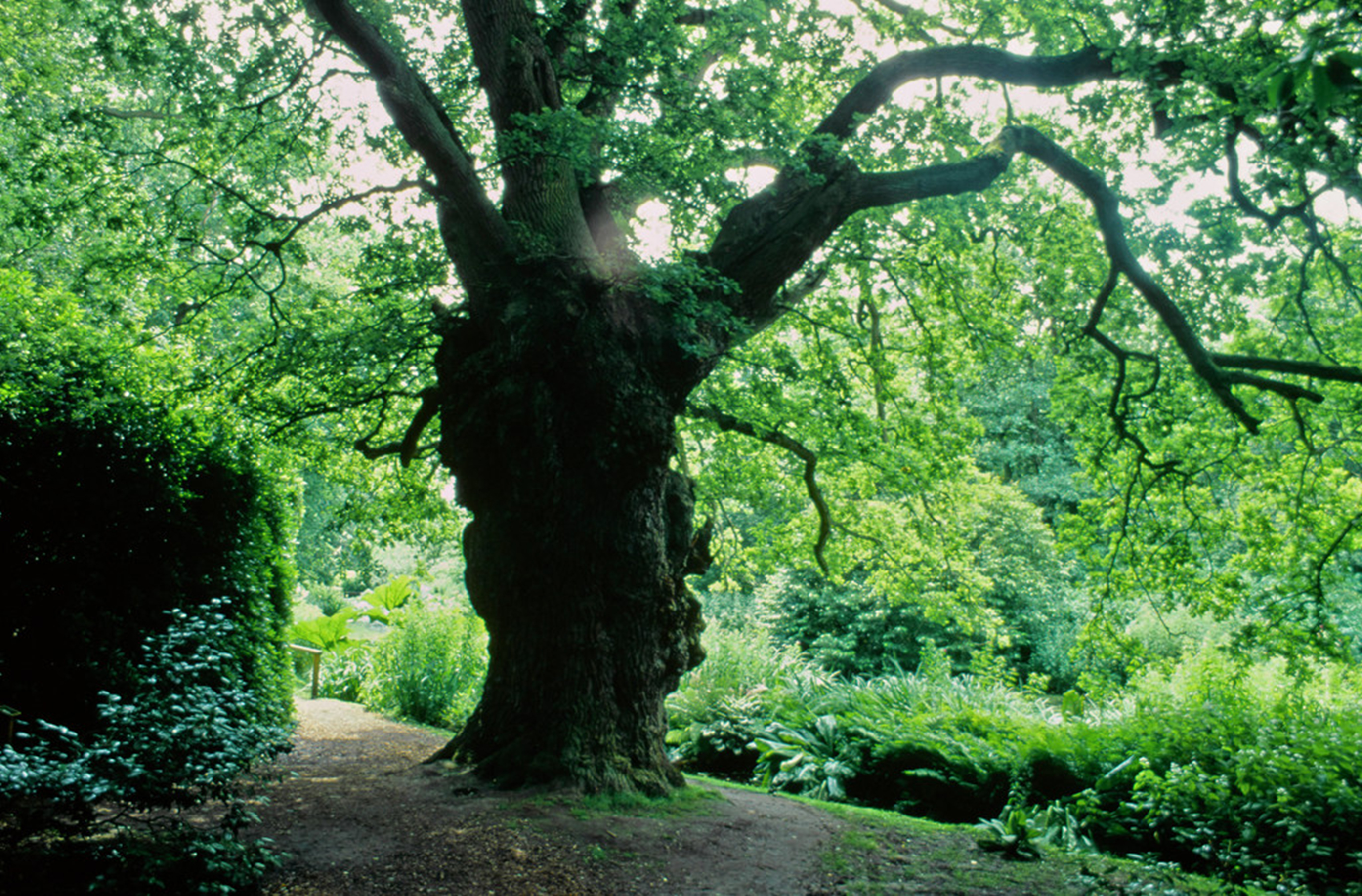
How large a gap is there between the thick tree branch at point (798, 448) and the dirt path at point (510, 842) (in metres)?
3.70

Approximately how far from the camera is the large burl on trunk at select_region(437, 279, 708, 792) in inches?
206

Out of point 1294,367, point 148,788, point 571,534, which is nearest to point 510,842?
point 148,788

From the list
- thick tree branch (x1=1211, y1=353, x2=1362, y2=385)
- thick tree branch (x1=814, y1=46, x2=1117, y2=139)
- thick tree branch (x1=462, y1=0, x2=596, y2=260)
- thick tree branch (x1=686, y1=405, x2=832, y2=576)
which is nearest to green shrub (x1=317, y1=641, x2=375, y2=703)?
thick tree branch (x1=686, y1=405, x2=832, y2=576)

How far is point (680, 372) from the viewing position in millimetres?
5812

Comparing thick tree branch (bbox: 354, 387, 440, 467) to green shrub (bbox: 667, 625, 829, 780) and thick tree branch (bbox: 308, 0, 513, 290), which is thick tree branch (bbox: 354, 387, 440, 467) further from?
green shrub (bbox: 667, 625, 829, 780)

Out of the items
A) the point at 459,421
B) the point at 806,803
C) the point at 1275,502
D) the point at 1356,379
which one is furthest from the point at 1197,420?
the point at 459,421

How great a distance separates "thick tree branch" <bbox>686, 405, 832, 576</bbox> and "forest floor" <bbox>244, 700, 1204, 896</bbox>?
3606 millimetres

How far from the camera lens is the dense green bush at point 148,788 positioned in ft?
9.86

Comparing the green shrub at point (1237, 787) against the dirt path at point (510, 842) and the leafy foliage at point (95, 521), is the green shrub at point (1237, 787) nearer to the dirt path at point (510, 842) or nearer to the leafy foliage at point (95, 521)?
the dirt path at point (510, 842)

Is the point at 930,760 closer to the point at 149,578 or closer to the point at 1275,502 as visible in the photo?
the point at 1275,502

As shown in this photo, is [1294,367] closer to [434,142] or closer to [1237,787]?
[1237,787]

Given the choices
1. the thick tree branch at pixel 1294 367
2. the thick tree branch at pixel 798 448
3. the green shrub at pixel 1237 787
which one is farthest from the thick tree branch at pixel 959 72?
the green shrub at pixel 1237 787

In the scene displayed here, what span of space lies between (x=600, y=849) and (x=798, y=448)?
5471mm

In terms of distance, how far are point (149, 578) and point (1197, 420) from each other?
8880mm
